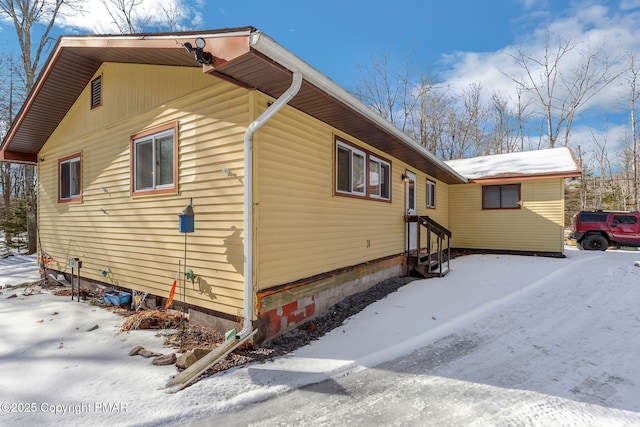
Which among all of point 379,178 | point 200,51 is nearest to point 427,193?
point 379,178

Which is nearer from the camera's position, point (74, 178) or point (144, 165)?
point (144, 165)

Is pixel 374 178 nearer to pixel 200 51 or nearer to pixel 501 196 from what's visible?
pixel 200 51

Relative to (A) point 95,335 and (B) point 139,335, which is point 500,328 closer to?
(B) point 139,335

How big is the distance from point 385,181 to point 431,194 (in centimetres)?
439

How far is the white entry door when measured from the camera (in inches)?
337

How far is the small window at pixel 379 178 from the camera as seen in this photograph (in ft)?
22.2

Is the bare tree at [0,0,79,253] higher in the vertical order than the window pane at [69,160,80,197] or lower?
higher

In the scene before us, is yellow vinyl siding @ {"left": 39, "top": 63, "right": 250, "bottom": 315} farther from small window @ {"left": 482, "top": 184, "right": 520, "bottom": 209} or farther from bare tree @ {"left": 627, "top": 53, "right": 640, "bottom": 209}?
bare tree @ {"left": 627, "top": 53, "right": 640, "bottom": 209}

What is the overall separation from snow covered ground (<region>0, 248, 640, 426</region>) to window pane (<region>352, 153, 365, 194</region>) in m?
2.26

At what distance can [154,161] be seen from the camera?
5.05m

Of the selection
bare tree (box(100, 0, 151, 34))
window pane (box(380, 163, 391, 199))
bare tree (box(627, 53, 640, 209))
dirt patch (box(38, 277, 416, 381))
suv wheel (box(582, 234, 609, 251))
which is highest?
bare tree (box(100, 0, 151, 34))

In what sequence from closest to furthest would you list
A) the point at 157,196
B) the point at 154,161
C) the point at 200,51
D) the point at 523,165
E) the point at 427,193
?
the point at 200,51 → the point at 157,196 → the point at 154,161 → the point at 427,193 → the point at 523,165

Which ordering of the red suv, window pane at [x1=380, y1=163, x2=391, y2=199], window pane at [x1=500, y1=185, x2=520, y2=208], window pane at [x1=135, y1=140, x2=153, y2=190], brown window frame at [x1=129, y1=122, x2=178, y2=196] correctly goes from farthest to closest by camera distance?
the red suv < window pane at [x1=500, y1=185, x2=520, y2=208] < window pane at [x1=380, y1=163, x2=391, y2=199] < window pane at [x1=135, y1=140, x2=153, y2=190] < brown window frame at [x1=129, y1=122, x2=178, y2=196]

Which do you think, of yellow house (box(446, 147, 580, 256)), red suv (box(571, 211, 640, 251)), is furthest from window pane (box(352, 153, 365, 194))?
red suv (box(571, 211, 640, 251))
